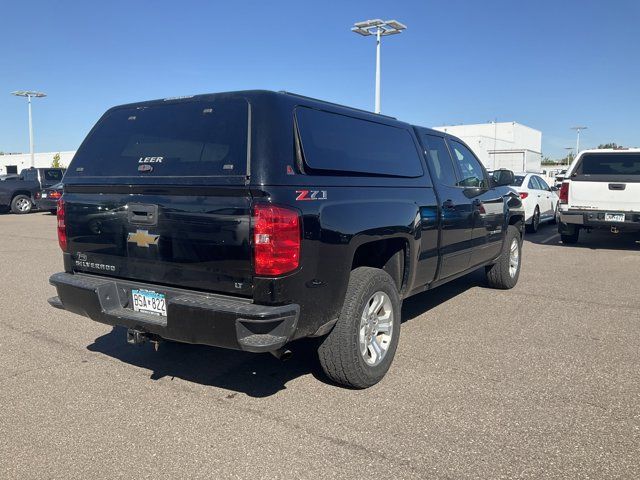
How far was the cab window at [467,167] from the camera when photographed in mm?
5727

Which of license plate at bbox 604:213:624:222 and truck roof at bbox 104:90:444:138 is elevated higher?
truck roof at bbox 104:90:444:138

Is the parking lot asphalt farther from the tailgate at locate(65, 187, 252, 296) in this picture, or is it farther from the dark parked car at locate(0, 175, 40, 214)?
the dark parked car at locate(0, 175, 40, 214)

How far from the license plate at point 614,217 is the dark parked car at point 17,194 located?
2023 cm

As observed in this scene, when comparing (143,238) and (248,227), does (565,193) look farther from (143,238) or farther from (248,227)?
(143,238)

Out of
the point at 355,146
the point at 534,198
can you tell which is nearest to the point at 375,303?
the point at 355,146

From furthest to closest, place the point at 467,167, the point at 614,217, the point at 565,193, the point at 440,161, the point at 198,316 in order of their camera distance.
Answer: the point at 565,193 → the point at 614,217 → the point at 467,167 → the point at 440,161 → the point at 198,316

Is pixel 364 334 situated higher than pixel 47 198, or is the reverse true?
pixel 47 198

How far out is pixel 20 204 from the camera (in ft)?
70.9

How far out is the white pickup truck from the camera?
396 inches

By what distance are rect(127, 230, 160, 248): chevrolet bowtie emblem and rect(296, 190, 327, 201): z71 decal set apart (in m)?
0.97

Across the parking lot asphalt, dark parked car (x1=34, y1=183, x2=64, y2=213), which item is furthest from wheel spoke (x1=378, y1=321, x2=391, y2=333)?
dark parked car (x1=34, y1=183, x2=64, y2=213)

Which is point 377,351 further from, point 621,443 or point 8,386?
point 8,386

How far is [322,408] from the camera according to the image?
356cm

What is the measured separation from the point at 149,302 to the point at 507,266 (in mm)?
4867
